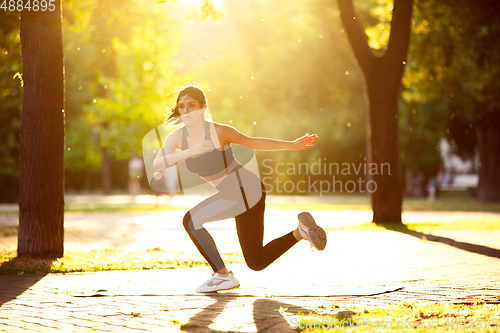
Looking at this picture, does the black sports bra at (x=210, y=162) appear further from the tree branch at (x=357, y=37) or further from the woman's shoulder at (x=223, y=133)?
the tree branch at (x=357, y=37)

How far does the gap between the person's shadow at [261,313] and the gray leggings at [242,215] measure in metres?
0.45

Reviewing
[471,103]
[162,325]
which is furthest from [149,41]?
[162,325]

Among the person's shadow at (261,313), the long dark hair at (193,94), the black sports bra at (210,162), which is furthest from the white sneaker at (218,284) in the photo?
the long dark hair at (193,94)

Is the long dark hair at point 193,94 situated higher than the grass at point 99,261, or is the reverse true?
the long dark hair at point 193,94

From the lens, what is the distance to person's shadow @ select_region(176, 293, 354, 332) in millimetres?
4176

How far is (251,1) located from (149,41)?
25545 mm

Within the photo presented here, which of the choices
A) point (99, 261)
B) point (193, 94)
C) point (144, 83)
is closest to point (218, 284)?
point (193, 94)

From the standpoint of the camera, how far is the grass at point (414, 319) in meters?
3.93

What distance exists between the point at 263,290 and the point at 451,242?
5246mm

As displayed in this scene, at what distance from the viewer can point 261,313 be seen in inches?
182

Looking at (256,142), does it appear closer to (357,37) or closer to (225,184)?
(225,184)

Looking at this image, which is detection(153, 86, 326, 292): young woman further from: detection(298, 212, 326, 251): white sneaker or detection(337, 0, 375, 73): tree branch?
detection(337, 0, 375, 73): tree branch

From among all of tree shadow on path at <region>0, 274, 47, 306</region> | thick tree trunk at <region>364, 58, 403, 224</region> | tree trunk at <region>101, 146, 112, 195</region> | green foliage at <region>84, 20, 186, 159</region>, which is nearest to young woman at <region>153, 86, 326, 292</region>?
tree shadow on path at <region>0, 274, 47, 306</region>

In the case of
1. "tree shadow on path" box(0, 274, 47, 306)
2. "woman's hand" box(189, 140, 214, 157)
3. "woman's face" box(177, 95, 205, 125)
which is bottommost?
"tree shadow on path" box(0, 274, 47, 306)
